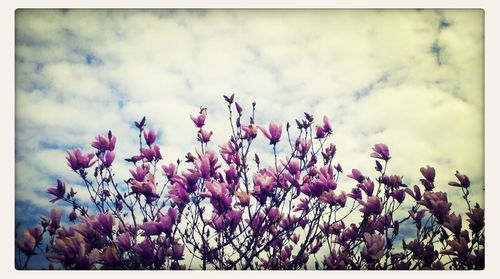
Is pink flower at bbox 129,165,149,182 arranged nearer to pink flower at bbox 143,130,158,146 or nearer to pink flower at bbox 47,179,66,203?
pink flower at bbox 143,130,158,146

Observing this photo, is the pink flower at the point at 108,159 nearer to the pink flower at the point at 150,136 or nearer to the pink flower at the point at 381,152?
the pink flower at the point at 150,136

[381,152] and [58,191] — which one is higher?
[381,152]

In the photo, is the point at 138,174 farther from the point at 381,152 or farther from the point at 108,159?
the point at 381,152

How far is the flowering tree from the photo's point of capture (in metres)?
1.78

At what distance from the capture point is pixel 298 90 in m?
2.07

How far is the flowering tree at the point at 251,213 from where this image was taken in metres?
1.78

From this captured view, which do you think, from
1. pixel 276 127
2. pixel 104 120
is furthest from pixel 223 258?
pixel 104 120

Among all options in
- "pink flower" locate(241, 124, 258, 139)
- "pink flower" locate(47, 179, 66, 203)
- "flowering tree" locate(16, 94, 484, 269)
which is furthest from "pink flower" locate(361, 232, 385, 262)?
"pink flower" locate(47, 179, 66, 203)

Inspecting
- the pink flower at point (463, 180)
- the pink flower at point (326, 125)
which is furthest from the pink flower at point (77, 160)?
the pink flower at point (463, 180)

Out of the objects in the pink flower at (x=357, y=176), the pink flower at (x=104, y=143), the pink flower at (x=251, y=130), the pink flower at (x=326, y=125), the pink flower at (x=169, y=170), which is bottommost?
the pink flower at (x=357, y=176)

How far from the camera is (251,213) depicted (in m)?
1.90

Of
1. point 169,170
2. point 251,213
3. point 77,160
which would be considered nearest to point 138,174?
point 169,170
